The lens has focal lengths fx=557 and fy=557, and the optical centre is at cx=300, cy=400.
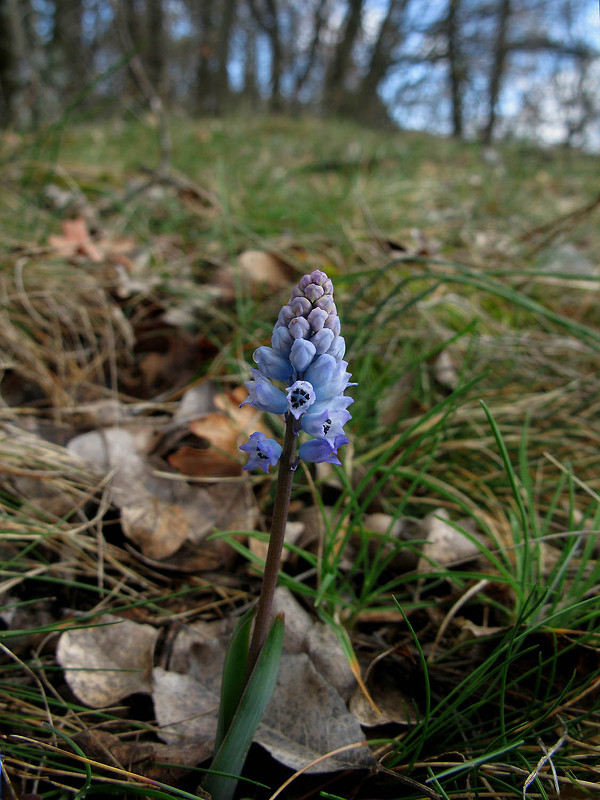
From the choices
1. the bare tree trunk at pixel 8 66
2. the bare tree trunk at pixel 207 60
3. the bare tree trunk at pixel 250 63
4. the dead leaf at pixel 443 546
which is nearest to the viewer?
the dead leaf at pixel 443 546

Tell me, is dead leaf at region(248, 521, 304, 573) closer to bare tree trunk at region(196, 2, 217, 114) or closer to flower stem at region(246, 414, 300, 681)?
flower stem at region(246, 414, 300, 681)

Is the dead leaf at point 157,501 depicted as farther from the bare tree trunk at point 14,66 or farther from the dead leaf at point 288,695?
the bare tree trunk at point 14,66

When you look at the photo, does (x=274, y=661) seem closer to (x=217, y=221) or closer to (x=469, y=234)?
(x=217, y=221)

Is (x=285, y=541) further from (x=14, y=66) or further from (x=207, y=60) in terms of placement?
(x=207, y=60)

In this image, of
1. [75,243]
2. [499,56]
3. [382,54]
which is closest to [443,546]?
[75,243]

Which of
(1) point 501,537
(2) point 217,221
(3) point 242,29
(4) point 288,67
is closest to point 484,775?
(1) point 501,537

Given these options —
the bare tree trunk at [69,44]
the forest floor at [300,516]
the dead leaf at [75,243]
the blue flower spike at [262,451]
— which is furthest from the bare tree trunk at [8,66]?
the blue flower spike at [262,451]

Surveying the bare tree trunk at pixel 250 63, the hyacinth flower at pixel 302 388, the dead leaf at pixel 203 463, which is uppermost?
the bare tree trunk at pixel 250 63

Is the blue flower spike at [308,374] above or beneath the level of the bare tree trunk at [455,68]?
beneath

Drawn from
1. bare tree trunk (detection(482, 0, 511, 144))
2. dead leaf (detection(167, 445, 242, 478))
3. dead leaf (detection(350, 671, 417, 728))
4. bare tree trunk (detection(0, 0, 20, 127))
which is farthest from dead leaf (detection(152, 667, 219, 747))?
bare tree trunk (detection(482, 0, 511, 144))
